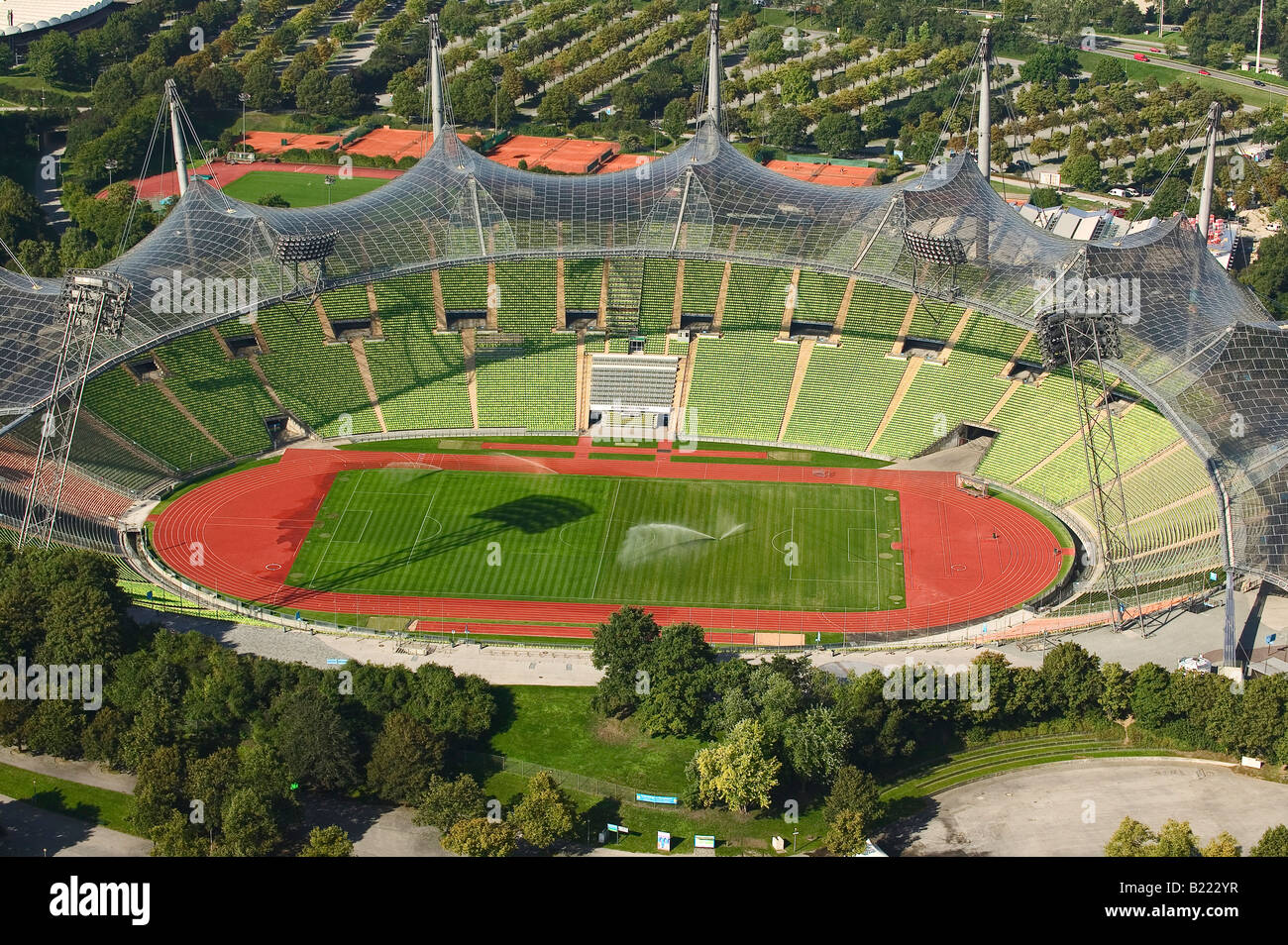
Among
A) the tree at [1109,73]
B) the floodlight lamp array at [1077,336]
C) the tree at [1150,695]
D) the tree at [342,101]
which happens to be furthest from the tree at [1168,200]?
the tree at [342,101]

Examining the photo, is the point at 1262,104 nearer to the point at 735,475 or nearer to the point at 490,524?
the point at 735,475

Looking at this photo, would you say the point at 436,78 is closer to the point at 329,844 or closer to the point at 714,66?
the point at 714,66

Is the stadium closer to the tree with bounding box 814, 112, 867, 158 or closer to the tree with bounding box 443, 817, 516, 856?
the tree with bounding box 443, 817, 516, 856

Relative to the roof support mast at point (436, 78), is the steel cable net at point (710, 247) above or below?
below

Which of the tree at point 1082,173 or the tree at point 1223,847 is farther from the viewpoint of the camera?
the tree at point 1082,173

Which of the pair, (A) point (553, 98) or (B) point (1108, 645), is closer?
(B) point (1108, 645)

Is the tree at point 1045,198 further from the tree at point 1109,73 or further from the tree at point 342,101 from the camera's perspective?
the tree at point 342,101

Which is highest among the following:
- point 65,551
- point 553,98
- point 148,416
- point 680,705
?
point 553,98

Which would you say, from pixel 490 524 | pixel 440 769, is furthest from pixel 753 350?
pixel 440 769
